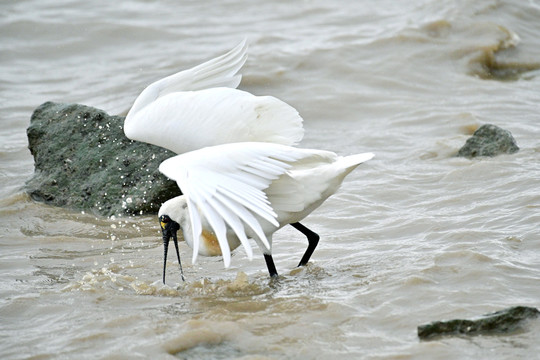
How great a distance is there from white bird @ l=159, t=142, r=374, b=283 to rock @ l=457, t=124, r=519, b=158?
282 centimetres

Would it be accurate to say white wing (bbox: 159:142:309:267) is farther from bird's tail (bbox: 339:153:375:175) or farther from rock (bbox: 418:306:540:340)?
rock (bbox: 418:306:540:340)

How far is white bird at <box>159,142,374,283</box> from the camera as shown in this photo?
489 cm

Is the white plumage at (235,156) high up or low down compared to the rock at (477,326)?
up

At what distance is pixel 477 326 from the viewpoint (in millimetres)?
4422

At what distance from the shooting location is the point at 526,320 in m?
4.47

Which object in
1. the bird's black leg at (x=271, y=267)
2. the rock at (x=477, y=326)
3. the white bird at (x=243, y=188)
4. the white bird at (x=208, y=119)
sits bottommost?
the bird's black leg at (x=271, y=267)

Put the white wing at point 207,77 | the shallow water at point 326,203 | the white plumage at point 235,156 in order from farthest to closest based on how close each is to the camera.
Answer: the white wing at point 207,77
the white plumage at point 235,156
the shallow water at point 326,203

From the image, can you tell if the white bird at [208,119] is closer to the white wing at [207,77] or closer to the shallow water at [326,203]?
the white wing at [207,77]

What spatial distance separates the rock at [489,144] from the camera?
316 inches

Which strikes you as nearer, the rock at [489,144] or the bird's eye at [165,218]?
the bird's eye at [165,218]

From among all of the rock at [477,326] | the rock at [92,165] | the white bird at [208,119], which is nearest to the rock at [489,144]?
the white bird at [208,119]

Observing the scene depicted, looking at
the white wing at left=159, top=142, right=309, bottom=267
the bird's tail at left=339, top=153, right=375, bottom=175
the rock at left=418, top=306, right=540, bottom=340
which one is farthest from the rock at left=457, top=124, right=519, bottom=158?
the rock at left=418, top=306, right=540, bottom=340

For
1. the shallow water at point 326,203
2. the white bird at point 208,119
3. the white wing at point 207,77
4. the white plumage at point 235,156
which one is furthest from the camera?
the white wing at point 207,77

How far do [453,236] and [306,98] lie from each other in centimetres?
521
